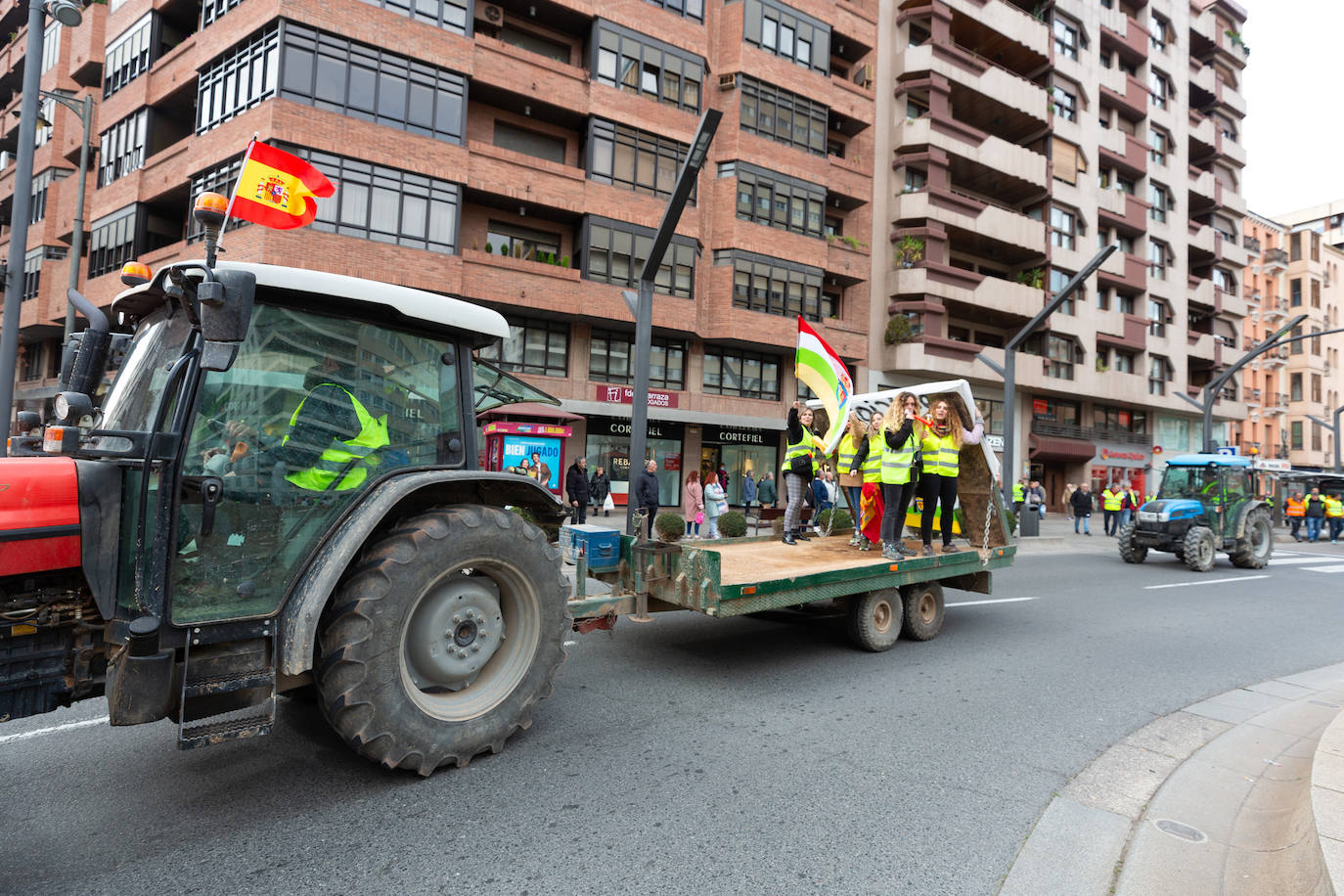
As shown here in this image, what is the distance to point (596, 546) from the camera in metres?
5.33

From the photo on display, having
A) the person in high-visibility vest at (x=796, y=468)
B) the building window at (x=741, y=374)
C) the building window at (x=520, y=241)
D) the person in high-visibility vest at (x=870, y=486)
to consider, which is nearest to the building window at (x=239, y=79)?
the building window at (x=520, y=241)

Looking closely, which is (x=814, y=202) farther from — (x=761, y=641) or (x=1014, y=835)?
(x=1014, y=835)

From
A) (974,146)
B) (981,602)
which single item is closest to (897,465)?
(981,602)

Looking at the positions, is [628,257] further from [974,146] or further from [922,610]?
[922,610]

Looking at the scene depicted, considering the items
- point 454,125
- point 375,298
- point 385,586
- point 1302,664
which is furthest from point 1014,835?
point 454,125

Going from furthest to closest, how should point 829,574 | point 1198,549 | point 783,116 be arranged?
1. point 783,116
2. point 1198,549
3. point 829,574

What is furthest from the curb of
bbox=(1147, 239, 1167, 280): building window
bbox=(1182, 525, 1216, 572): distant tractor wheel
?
bbox=(1147, 239, 1167, 280): building window

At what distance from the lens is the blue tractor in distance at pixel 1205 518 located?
14.3 m

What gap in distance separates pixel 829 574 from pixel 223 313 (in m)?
4.50

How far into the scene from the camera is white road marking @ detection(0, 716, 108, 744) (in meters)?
3.96

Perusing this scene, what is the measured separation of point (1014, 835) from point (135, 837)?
3.83m

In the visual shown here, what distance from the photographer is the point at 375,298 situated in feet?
11.6

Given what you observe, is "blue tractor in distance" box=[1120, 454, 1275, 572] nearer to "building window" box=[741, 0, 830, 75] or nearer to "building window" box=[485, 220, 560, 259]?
"building window" box=[485, 220, 560, 259]

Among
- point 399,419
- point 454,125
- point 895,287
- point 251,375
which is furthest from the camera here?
point 895,287
